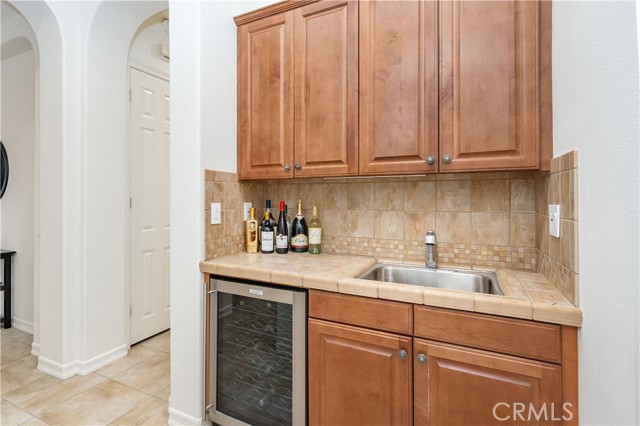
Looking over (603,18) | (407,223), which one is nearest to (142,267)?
(407,223)

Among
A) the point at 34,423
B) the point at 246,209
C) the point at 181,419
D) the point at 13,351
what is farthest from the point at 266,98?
the point at 13,351

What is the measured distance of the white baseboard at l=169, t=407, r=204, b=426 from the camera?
1616 millimetres

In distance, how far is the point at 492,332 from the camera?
1062mm

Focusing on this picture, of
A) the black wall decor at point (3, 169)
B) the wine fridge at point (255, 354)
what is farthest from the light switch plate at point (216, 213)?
the black wall decor at point (3, 169)

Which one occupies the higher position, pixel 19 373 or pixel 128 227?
pixel 128 227

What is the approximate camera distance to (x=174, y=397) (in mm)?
1693

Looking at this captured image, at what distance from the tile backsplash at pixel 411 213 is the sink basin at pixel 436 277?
90 millimetres

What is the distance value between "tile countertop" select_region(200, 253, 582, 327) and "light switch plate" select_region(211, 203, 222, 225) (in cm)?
20

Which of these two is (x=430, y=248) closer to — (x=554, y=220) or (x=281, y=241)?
(x=554, y=220)

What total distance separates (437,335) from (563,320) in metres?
0.39

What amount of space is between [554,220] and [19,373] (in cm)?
335

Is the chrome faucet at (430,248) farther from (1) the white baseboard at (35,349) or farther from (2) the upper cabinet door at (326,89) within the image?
(1) the white baseboard at (35,349)

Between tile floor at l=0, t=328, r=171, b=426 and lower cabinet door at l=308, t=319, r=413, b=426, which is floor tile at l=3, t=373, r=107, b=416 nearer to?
tile floor at l=0, t=328, r=171, b=426

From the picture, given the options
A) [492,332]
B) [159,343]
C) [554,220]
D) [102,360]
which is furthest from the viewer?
[159,343]
